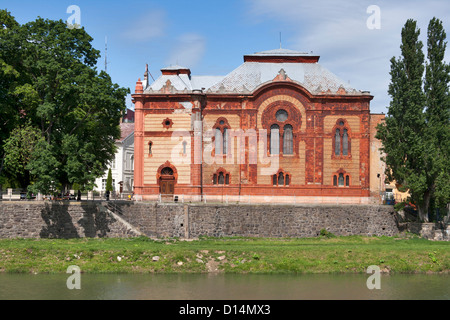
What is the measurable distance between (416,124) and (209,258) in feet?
68.7

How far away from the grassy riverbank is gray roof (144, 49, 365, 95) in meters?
19.2

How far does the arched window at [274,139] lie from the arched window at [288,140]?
24.2 inches

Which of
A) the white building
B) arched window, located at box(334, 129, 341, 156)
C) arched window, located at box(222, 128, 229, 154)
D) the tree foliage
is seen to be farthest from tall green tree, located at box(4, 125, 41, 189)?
the white building

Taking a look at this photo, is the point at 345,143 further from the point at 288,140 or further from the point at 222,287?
the point at 222,287

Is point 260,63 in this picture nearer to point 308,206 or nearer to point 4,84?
point 308,206

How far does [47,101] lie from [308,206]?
21.7 m

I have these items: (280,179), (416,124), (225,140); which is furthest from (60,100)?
(416,124)

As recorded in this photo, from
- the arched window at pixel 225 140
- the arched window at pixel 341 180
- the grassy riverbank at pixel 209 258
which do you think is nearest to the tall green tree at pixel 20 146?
the grassy riverbank at pixel 209 258

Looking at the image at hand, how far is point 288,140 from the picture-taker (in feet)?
174

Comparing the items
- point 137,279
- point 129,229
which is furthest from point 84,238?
point 137,279

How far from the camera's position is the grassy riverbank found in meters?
33.3

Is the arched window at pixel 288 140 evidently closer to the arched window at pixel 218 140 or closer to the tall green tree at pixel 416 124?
the arched window at pixel 218 140

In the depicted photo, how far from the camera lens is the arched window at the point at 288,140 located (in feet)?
174

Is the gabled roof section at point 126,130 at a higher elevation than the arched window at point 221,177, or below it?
higher
